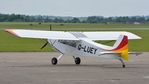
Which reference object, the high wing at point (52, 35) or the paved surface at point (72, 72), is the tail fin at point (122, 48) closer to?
the paved surface at point (72, 72)

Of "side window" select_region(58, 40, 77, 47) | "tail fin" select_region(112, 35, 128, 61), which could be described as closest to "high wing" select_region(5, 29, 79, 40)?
"side window" select_region(58, 40, 77, 47)

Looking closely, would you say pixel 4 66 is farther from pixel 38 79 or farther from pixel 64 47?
pixel 38 79

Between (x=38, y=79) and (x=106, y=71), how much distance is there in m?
4.46

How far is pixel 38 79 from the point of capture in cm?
2064

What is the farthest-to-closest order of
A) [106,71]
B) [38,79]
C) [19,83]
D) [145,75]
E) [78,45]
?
[78,45]
[106,71]
[145,75]
[38,79]
[19,83]

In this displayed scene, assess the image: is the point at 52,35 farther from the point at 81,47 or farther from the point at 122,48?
the point at 122,48

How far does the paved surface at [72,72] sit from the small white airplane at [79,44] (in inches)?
23.6

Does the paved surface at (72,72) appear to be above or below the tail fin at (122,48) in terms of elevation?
below

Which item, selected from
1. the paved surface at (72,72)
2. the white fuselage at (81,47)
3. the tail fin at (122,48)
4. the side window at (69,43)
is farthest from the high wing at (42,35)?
the tail fin at (122,48)

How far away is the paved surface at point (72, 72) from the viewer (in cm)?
2030

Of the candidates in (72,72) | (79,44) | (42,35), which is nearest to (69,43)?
(79,44)

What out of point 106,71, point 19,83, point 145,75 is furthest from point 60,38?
point 19,83

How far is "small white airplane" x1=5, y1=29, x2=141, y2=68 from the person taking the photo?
25.8 metres

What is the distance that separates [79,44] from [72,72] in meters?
4.77
